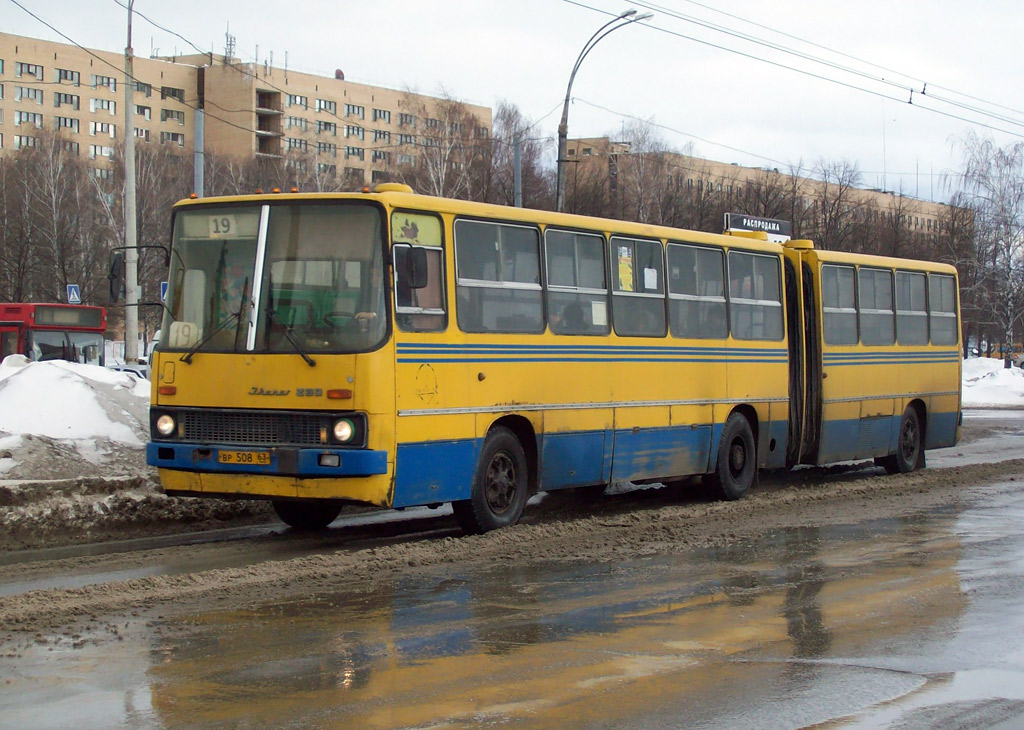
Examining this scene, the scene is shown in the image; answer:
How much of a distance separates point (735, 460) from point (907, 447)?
4638 mm

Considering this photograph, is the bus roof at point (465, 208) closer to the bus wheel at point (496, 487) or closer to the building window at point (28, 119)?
the bus wheel at point (496, 487)

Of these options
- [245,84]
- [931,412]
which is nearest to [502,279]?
[931,412]

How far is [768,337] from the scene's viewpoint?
16625 millimetres

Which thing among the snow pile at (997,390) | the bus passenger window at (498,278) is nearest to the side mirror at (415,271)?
the bus passenger window at (498,278)

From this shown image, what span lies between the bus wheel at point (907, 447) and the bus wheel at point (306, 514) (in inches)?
377

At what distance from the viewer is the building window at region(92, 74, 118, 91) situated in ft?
350

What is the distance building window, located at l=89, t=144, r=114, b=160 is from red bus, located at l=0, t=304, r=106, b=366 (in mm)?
76199

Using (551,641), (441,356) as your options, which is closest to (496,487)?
(441,356)

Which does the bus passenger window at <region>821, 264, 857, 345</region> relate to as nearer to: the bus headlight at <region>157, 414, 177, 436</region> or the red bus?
the bus headlight at <region>157, 414, 177, 436</region>

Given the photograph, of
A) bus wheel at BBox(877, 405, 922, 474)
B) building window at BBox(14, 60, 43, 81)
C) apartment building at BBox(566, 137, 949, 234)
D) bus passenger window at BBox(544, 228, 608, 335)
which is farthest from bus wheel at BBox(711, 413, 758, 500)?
building window at BBox(14, 60, 43, 81)

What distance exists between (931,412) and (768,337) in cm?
459

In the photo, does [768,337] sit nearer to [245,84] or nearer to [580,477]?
[580,477]

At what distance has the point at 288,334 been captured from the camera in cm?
1079

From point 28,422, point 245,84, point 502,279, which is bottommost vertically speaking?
point 28,422
